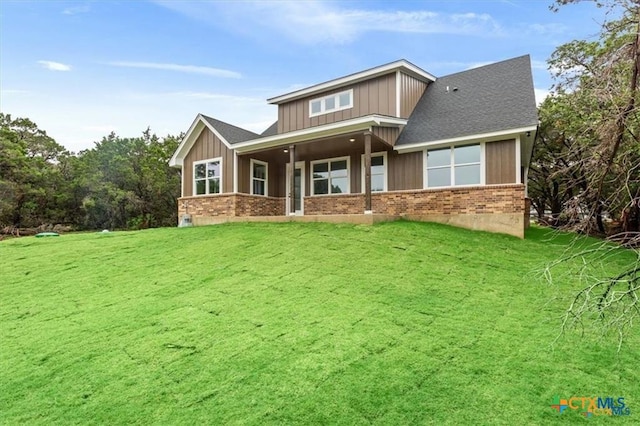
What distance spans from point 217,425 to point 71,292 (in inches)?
203

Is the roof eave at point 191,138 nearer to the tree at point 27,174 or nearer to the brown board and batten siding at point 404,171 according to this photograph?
the brown board and batten siding at point 404,171

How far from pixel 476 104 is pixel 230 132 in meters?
9.72

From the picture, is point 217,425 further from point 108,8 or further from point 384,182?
point 108,8

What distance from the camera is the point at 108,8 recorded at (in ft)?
40.8

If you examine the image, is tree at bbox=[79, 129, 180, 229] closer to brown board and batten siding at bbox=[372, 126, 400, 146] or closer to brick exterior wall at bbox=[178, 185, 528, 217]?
brick exterior wall at bbox=[178, 185, 528, 217]

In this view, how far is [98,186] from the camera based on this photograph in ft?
85.3

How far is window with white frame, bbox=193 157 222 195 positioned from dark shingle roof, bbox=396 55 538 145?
7513 millimetres

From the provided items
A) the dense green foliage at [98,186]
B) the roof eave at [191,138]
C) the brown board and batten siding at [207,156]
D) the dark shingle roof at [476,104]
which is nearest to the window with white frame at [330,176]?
the dark shingle roof at [476,104]

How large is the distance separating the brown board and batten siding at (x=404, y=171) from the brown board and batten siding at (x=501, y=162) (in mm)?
2093

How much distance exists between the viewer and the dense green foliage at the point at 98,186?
25266mm

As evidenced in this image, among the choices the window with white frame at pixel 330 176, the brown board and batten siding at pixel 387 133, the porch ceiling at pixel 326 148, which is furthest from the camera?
the window with white frame at pixel 330 176

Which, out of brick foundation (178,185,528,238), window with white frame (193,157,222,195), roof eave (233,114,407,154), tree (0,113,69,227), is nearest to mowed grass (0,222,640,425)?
brick foundation (178,185,528,238)

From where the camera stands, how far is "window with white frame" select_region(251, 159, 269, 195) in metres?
15.1

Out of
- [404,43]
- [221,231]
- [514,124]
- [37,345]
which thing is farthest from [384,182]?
[37,345]
